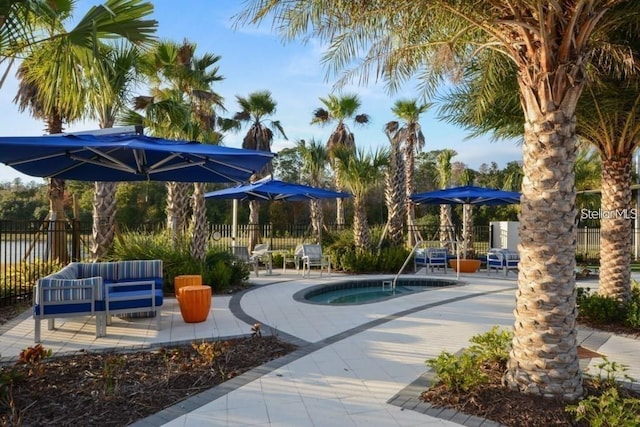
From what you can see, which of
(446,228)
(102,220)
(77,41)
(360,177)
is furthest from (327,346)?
(446,228)

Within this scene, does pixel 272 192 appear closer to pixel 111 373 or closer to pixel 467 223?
pixel 111 373

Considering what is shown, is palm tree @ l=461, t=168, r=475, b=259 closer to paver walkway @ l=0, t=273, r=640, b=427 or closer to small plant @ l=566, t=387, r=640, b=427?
paver walkway @ l=0, t=273, r=640, b=427

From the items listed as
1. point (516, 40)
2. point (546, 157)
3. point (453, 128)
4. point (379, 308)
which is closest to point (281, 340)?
point (379, 308)

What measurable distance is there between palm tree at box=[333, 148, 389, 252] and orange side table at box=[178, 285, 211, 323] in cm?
798

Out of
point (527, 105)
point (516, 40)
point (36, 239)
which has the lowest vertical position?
point (36, 239)

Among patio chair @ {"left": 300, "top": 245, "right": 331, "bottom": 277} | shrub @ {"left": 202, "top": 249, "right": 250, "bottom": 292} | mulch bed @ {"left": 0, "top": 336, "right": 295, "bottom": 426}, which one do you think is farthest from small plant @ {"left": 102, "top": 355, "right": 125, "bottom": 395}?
patio chair @ {"left": 300, "top": 245, "right": 331, "bottom": 277}

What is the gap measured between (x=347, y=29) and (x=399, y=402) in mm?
4459

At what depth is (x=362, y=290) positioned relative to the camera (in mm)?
11500

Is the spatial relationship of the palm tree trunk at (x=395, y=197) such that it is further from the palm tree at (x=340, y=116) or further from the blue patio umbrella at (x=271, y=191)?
the palm tree at (x=340, y=116)

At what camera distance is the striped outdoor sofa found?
555 cm

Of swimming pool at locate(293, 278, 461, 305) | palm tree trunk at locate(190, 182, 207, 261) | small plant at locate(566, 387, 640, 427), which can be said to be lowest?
swimming pool at locate(293, 278, 461, 305)

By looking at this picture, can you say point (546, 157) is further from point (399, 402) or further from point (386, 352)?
point (386, 352)

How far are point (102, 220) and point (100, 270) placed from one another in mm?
2439

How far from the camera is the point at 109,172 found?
720 centimetres
